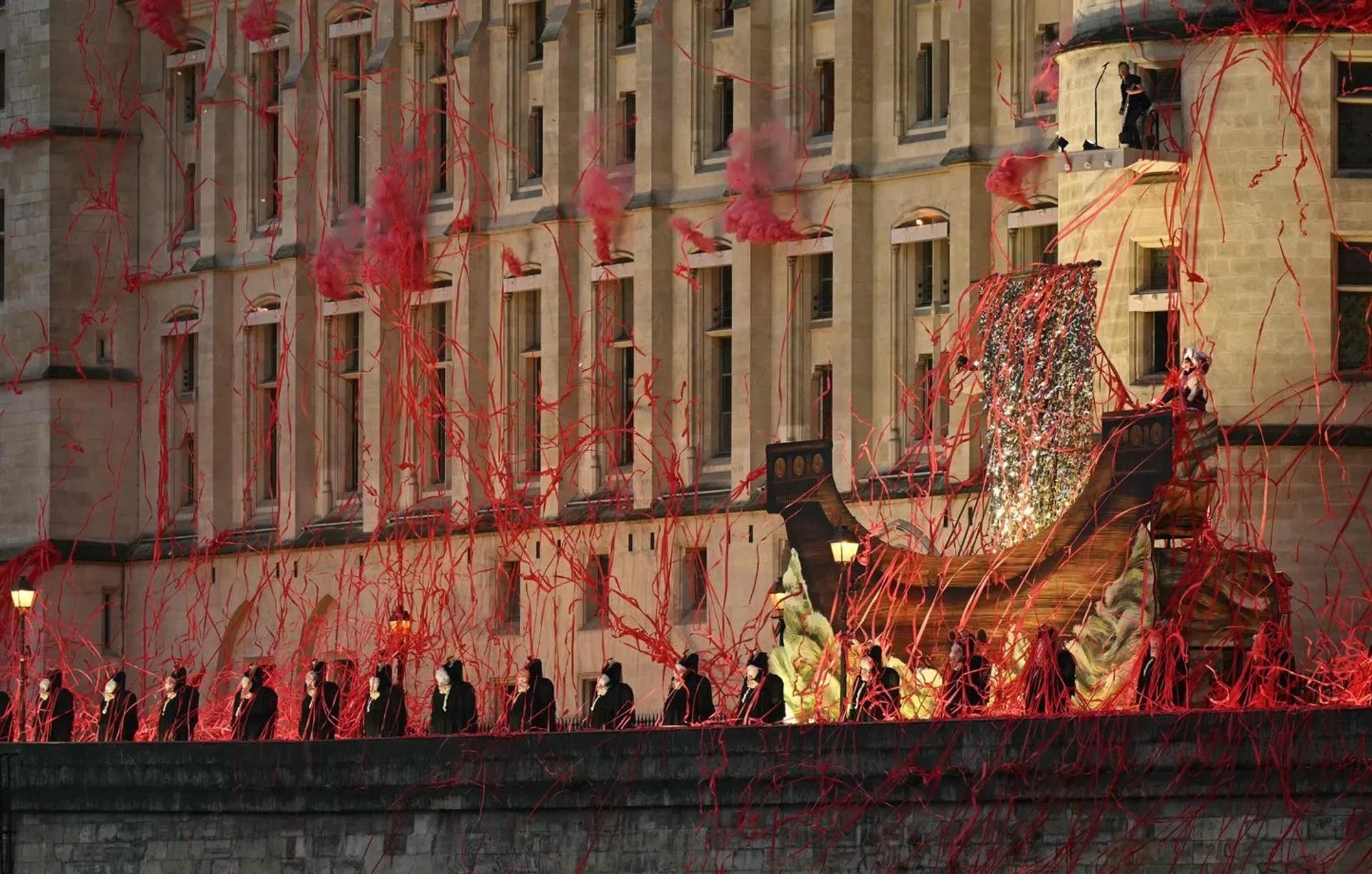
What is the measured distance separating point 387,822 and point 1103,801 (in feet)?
36.4

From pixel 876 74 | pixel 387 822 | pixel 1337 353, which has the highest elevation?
pixel 876 74

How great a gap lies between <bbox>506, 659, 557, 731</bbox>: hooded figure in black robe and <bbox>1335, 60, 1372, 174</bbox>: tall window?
1143 centimetres

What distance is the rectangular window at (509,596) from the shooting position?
7838 cm

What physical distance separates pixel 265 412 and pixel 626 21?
38.4ft

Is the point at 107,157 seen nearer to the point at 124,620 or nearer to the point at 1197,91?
the point at 124,620

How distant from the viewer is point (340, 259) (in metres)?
82.6

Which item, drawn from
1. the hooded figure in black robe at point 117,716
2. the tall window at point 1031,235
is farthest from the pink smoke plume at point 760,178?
the hooded figure in black robe at point 117,716

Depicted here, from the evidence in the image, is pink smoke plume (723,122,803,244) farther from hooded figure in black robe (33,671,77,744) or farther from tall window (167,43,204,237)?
tall window (167,43,204,237)

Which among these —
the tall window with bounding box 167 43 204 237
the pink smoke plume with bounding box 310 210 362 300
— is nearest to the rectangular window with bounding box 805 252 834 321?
the pink smoke plume with bounding box 310 210 362 300

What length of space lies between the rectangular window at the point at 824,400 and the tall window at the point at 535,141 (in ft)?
25.7

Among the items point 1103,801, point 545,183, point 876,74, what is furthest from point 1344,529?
point 545,183

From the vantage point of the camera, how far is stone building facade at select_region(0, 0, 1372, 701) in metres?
58.0

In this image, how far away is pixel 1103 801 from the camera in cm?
4788

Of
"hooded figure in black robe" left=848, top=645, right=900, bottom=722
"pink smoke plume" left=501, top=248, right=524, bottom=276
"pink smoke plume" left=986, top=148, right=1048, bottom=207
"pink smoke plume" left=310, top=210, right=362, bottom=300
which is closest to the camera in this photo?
"hooded figure in black robe" left=848, top=645, right=900, bottom=722
